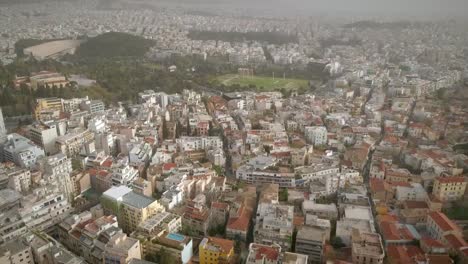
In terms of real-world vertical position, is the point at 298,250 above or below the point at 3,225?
below

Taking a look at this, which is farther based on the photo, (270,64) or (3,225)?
(270,64)

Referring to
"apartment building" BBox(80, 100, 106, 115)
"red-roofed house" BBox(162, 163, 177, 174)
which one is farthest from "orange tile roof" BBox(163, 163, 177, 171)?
"apartment building" BBox(80, 100, 106, 115)

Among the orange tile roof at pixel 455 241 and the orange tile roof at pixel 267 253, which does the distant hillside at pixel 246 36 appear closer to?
the orange tile roof at pixel 455 241

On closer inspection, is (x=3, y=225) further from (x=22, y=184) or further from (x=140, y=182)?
(x=140, y=182)

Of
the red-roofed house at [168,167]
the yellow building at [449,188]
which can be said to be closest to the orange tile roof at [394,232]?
the yellow building at [449,188]

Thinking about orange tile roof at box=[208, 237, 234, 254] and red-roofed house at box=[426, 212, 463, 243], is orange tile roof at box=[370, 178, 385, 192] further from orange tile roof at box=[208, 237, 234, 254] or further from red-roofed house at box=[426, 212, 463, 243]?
orange tile roof at box=[208, 237, 234, 254]

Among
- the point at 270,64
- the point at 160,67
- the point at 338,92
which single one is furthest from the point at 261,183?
the point at 270,64

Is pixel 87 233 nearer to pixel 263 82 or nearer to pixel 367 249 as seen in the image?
pixel 367 249
